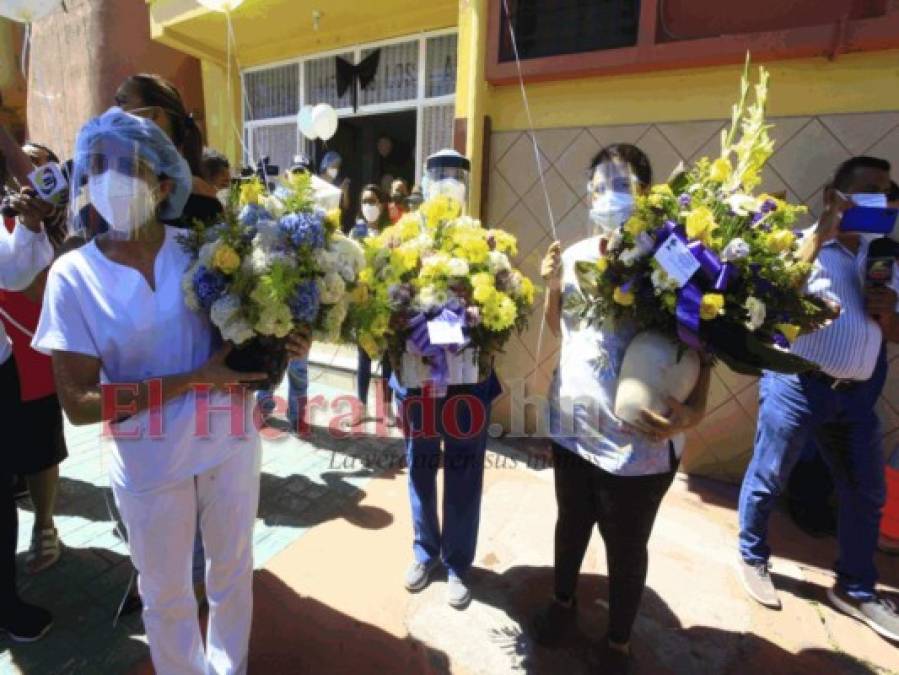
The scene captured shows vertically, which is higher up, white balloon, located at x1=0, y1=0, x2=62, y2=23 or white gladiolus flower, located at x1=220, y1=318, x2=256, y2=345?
white balloon, located at x1=0, y1=0, x2=62, y2=23

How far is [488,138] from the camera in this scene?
435 cm

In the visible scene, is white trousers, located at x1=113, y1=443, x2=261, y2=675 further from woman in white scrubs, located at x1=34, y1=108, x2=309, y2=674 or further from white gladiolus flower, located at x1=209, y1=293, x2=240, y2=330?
white gladiolus flower, located at x1=209, y1=293, x2=240, y2=330

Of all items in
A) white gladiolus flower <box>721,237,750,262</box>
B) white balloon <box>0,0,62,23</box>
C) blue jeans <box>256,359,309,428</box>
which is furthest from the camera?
blue jeans <box>256,359,309,428</box>

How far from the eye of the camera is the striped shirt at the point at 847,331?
2398 millimetres

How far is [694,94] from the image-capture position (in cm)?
357

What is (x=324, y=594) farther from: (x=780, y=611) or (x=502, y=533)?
(x=780, y=611)

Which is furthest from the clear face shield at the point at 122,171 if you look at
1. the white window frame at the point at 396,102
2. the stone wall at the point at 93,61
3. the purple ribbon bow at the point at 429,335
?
the stone wall at the point at 93,61

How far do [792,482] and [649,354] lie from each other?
2481 millimetres

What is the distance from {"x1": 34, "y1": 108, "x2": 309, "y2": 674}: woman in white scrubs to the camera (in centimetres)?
154

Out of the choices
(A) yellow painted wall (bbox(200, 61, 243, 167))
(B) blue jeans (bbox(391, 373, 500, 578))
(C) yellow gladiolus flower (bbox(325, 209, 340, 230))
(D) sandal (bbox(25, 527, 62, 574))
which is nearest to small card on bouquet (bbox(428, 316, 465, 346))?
(B) blue jeans (bbox(391, 373, 500, 578))

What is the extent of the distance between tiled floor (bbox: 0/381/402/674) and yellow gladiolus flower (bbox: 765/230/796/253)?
9.14 feet

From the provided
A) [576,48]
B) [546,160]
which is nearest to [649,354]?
[546,160]

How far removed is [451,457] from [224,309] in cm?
134

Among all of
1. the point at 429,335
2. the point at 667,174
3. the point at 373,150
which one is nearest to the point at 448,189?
the point at 429,335
